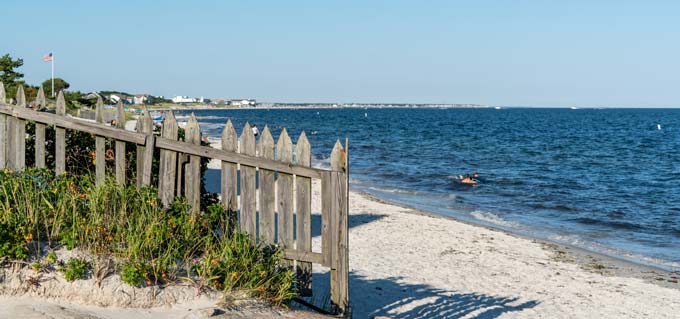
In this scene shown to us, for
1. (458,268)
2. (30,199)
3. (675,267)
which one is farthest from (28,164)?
(675,267)

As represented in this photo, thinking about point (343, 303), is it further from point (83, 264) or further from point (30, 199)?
point (30, 199)

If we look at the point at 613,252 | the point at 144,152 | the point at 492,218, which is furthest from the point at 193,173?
the point at 492,218

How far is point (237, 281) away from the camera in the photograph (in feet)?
19.7

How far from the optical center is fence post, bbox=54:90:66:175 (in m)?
6.82

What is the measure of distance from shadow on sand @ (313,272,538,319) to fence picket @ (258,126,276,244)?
2.16 metres

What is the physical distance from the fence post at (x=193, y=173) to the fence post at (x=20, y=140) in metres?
1.87

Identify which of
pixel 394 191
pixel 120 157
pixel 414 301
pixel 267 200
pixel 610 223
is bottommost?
pixel 610 223

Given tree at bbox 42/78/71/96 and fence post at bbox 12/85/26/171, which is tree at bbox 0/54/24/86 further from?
fence post at bbox 12/85/26/171

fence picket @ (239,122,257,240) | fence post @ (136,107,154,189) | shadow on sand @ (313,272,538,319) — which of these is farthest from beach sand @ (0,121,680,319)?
fence post @ (136,107,154,189)

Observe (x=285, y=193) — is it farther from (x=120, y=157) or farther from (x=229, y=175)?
(x=120, y=157)

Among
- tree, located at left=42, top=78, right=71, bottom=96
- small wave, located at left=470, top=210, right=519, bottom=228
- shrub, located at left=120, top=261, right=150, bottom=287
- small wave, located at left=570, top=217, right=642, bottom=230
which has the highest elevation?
tree, located at left=42, top=78, right=71, bottom=96

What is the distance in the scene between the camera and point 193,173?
6.64m

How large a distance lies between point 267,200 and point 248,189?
0.68ft

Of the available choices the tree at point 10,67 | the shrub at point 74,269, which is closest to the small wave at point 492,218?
Answer: the shrub at point 74,269
